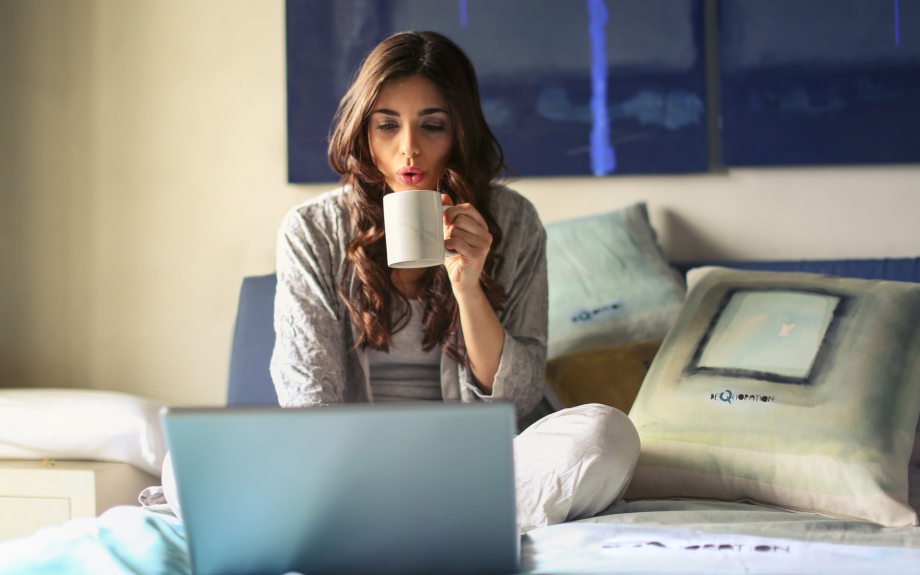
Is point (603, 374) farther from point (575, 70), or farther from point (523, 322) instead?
point (575, 70)

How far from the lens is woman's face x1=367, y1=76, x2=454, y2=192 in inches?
51.0

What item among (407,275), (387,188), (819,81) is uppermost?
(819,81)

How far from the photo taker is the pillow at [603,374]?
145 cm

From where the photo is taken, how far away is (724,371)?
1229 millimetres

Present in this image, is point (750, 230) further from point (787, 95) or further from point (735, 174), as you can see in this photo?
point (787, 95)

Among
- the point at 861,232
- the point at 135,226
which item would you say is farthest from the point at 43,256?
the point at 861,232

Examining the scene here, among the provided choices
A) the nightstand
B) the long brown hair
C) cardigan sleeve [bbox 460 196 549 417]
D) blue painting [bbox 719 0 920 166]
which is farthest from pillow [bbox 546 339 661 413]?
the nightstand

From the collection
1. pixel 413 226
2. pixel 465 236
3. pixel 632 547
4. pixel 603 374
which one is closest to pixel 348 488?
pixel 632 547

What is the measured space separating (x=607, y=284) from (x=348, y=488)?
1.26m

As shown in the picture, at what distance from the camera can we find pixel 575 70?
6.60 feet

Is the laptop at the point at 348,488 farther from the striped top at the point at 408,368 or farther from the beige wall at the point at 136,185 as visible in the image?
the beige wall at the point at 136,185

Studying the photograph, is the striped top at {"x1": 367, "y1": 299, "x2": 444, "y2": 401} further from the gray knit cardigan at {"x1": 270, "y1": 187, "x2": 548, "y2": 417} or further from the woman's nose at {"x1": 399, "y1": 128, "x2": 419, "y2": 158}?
the woman's nose at {"x1": 399, "y1": 128, "x2": 419, "y2": 158}

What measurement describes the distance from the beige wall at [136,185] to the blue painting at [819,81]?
4.18 ft

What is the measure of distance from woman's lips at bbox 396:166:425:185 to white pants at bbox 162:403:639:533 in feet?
1.72
